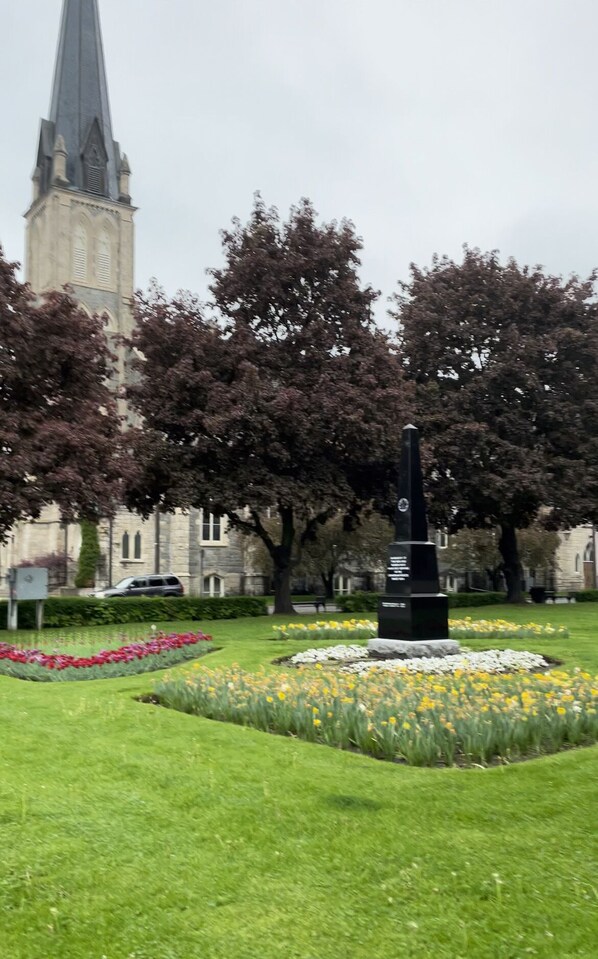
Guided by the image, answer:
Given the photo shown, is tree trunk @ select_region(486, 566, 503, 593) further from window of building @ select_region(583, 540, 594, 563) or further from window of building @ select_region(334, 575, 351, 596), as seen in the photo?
window of building @ select_region(583, 540, 594, 563)

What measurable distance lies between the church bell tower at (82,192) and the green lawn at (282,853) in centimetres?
7143

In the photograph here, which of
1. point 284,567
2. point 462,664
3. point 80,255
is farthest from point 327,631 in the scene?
point 80,255

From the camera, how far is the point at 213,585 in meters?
54.6

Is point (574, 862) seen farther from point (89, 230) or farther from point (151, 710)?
point (89, 230)

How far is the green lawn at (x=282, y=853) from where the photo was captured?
418 cm

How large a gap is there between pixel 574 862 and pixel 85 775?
12.3ft

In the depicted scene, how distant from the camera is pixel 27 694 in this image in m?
11.1

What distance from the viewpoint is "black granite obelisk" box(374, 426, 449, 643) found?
1562 centimetres

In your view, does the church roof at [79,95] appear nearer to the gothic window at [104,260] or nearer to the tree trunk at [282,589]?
the gothic window at [104,260]

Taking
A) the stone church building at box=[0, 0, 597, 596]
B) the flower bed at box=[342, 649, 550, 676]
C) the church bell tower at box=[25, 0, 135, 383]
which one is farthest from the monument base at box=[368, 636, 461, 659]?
the church bell tower at box=[25, 0, 135, 383]

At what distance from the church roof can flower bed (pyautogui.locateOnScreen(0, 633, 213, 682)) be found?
70.9 meters

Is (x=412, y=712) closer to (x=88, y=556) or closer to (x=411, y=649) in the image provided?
(x=411, y=649)

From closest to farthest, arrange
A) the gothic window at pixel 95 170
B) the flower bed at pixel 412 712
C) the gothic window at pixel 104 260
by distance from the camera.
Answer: the flower bed at pixel 412 712
the gothic window at pixel 104 260
the gothic window at pixel 95 170

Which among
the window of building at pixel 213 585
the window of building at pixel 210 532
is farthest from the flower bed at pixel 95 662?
the window of building at pixel 210 532
